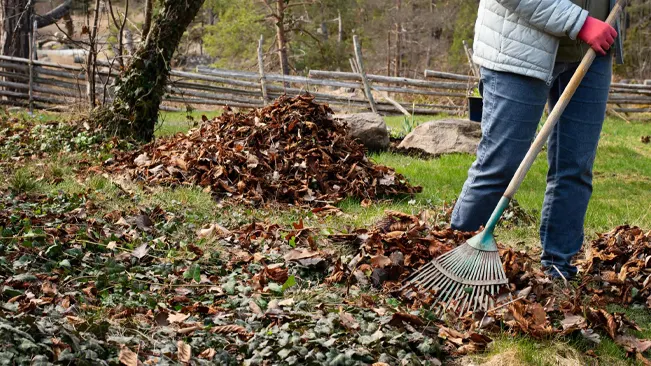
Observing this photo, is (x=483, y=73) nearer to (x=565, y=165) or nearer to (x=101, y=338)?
(x=565, y=165)

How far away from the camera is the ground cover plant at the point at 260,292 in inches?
102

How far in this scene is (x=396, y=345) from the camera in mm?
2742

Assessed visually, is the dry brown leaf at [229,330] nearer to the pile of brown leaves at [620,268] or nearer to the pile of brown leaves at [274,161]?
the pile of brown leaves at [620,268]

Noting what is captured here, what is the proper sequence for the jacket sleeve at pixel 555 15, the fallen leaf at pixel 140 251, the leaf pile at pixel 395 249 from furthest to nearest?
the fallen leaf at pixel 140 251, the leaf pile at pixel 395 249, the jacket sleeve at pixel 555 15

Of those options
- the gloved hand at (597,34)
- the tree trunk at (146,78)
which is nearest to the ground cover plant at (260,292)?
the gloved hand at (597,34)

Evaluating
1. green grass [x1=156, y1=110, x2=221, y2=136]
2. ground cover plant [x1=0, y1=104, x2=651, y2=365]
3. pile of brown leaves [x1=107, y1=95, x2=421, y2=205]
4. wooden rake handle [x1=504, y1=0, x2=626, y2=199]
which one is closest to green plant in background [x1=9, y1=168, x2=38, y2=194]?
ground cover plant [x1=0, y1=104, x2=651, y2=365]

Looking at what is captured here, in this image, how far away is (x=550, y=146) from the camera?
3.47 meters

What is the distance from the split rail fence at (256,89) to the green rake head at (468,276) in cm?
1016

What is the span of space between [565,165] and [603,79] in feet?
1.36

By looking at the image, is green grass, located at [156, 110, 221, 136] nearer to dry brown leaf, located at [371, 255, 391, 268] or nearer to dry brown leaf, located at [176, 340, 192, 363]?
dry brown leaf, located at [371, 255, 391, 268]

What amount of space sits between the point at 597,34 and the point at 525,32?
300 mm

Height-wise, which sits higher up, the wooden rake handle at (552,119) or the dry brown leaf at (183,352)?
the wooden rake handle at (552,119)

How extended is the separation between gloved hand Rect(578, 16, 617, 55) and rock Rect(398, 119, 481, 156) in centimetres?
556

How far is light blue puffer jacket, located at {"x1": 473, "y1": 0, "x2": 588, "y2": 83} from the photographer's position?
3.14 meters
